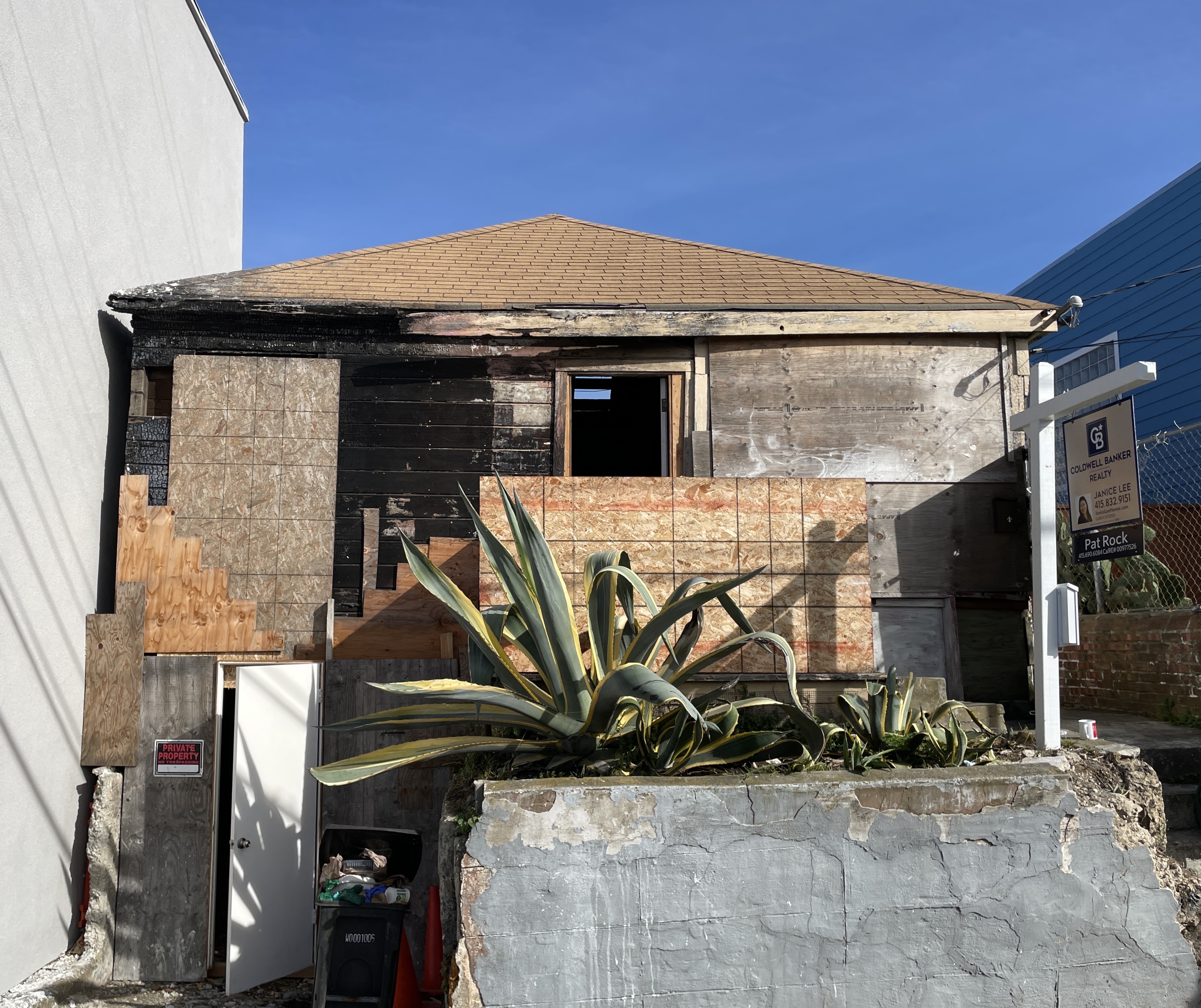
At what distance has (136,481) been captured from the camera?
709cm

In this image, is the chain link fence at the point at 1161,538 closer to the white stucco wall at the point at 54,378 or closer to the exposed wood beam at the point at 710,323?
the exposed wood beam at the point at 710,323

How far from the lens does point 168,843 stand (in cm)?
605

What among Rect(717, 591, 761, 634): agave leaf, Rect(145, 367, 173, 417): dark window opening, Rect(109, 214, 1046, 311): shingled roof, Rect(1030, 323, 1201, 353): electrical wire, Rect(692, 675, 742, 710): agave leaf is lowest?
Rect(692, 675, 742, 710): agave leaf

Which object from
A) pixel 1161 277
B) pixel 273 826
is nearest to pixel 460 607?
pixel 273 826

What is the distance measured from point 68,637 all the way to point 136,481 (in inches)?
51.0

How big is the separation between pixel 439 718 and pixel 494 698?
1.44 feet

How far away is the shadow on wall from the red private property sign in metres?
1.40

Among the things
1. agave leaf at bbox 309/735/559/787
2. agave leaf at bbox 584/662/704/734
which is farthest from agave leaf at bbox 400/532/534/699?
agave leaf at bbox 584/662/704/734

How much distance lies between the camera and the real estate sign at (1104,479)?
17.7ft

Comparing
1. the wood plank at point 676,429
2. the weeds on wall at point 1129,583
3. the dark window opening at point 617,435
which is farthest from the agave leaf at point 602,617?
the dark window opening at point 617,435

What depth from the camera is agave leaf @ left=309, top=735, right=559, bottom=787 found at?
4.23 metres

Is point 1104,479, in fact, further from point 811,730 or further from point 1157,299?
point 1157,299

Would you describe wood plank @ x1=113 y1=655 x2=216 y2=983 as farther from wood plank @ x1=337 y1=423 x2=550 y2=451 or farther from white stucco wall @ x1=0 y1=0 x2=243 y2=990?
wood plank @ x1=337 y1=423 x2=550 y2=451

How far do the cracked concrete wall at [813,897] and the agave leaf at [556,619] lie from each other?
0.46 meters
